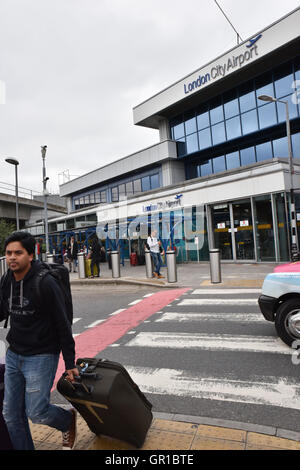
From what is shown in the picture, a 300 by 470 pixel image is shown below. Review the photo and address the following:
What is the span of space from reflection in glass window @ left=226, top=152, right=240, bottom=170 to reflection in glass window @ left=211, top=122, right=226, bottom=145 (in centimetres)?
124

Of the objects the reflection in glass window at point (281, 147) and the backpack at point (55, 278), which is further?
the reflection in glass window at point (281, 147)

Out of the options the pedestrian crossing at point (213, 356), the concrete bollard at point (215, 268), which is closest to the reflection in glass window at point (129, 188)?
the concrete bollard at point (215, 268)

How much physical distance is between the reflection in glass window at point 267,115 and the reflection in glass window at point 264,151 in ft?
4.34

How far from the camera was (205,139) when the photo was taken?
2522 cm

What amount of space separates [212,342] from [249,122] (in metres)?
19.8

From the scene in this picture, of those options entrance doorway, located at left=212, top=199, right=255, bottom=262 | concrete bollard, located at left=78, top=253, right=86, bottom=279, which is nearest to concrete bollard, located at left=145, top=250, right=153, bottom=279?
concrete bollard, located at left=78, top=253, right=86, bottom=279

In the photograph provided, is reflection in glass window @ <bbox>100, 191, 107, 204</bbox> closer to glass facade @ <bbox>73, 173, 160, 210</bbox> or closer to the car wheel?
glass facade @ <bbox>73, 173, 160, 210</bbox>

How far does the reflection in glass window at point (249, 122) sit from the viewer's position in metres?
22.0

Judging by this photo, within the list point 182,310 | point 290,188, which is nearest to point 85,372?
point 182,310

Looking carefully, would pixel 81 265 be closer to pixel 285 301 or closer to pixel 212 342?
pixel 212 342

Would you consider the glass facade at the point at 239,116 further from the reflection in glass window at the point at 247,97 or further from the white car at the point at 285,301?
the white car at the point at 285,301

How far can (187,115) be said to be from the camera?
27.1 m
